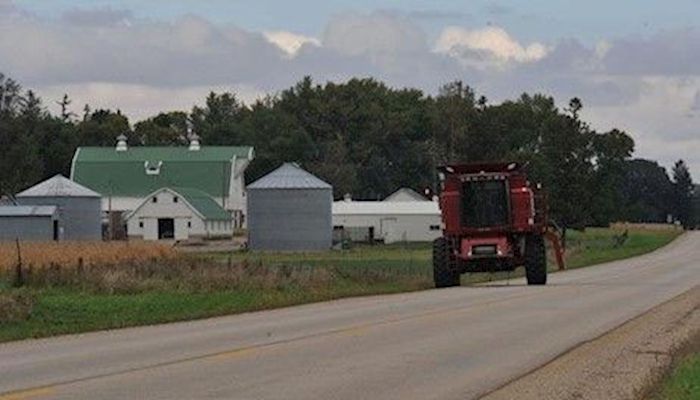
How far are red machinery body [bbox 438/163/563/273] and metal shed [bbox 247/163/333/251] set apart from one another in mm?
58412

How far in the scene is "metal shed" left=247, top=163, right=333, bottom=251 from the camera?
101250 mm

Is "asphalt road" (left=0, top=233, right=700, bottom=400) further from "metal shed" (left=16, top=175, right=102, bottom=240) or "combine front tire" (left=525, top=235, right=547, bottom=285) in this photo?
"metal shed" (left=16, top=175, right=102, bottom=240)

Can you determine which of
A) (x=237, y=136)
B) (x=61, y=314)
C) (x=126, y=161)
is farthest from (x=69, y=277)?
(x=237, y=136)

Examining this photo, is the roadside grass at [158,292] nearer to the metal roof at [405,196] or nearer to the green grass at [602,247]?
the green grass at [602,247]

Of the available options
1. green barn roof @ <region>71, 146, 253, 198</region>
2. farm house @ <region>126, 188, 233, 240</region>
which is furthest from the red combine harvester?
green barn roof @ <region>71, 146, 253, 198</region>

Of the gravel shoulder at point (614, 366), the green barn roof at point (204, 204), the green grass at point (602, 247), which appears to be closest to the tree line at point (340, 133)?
the green grass at point (602, 247)

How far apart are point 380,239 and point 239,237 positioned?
41.4 feet

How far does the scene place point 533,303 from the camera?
32031mm

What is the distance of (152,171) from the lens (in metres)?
130

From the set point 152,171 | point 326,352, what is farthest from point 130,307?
point 152,171

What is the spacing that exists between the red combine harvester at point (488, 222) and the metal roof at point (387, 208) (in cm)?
7979

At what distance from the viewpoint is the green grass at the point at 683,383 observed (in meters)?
14.2

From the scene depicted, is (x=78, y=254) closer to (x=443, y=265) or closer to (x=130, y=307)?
(x=443, y=265)

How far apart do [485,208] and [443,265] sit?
6.85 feet
